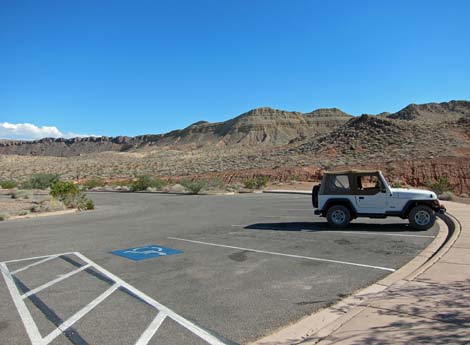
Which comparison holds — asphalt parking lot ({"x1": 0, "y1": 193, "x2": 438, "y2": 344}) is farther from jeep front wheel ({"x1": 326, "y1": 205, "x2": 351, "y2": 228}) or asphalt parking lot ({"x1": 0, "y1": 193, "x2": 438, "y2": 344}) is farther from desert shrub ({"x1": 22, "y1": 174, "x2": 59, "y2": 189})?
desert shrub ({"x1": 22, "y1": 174, "x2": 59, "y2": 189})

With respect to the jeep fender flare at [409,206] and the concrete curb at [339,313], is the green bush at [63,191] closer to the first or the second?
the jeep fender flare at [409,206]

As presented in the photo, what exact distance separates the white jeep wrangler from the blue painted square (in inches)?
198

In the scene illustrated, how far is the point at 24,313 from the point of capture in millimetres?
5738

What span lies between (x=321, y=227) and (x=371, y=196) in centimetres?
180

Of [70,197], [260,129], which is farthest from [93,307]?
[260,129]

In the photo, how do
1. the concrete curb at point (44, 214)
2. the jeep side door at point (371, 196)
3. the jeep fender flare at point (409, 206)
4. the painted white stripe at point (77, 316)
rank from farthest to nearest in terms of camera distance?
the concrete curb at point (44, 214) < the jeep side door at point (371, 196) < the jeep fender flare at point (409, 206) < the painted white stripe at point (77, 316)

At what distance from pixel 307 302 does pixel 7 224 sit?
1508cm

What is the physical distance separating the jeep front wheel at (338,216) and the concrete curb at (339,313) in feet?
14.0

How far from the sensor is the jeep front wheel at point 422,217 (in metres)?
11.9

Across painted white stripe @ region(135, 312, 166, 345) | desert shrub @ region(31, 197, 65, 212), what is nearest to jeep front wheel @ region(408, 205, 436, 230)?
painted white stripe @ region(135, 312, 166, 345)

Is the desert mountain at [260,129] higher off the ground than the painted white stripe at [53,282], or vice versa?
the desert mountain at [260,129]

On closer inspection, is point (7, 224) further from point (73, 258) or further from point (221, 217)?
point (73, 258)

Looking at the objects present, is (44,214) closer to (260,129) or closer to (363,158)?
(363,158)

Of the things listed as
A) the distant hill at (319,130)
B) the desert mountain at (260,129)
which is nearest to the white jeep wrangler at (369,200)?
the distant hill at (319,130)
